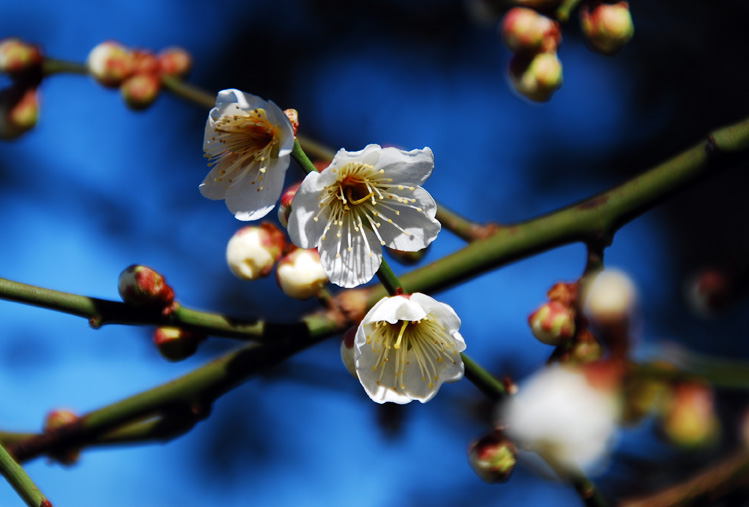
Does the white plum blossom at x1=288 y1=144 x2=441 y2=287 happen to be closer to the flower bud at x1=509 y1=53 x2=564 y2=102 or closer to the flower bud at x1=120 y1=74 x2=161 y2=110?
the flower bud at x1=509 y1=53 x2=564 y2=102

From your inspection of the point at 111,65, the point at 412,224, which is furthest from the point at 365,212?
the point at 111,65

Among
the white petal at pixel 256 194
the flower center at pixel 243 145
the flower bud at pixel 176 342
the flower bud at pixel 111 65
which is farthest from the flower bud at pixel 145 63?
the flower bud at pixel 176 342

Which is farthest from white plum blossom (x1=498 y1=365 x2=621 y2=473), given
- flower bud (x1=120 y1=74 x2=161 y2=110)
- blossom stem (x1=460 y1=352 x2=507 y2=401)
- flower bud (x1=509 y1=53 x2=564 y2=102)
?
flower bud (x1=120 y1=74 x2=161 y2=110)

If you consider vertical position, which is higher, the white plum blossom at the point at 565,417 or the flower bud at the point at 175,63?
the flower bud at the point at 175,63

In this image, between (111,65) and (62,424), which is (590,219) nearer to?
(62,424)

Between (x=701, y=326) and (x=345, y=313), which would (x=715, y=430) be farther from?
(x=701, y=326)

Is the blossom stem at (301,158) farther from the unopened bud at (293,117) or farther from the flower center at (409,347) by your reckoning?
the flower center at (409,347)
